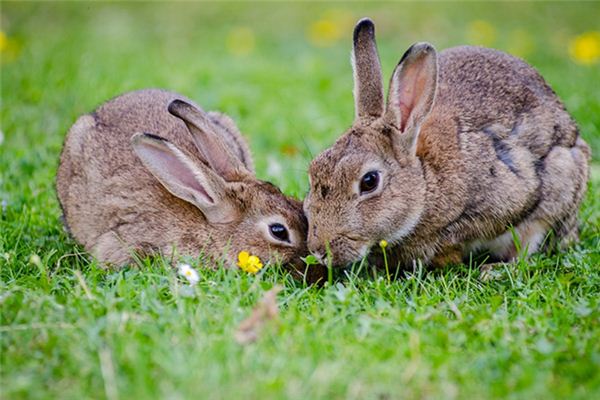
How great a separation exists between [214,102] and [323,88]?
56.4 inches

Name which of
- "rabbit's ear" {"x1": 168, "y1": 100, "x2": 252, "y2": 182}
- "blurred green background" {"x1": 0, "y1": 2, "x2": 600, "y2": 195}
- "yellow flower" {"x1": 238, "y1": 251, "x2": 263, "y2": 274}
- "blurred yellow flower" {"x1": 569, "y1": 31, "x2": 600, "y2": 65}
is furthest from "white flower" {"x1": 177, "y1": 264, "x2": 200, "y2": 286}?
"blurred yellow flower" {"x1": 569, "y1": 31, "x2": 600, "y2": 65}

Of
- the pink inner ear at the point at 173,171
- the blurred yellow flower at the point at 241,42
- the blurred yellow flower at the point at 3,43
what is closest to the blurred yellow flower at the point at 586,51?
Answer: the blurred yellow flower at the point at 241,42

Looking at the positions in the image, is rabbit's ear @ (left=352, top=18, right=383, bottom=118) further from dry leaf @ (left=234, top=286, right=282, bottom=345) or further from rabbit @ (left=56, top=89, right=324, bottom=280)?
dry leaf @ (left=234, top=286, right=282, bottom=345)

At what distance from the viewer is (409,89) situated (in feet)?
17.8

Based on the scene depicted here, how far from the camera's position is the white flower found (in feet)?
15.8

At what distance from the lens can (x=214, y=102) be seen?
885cm

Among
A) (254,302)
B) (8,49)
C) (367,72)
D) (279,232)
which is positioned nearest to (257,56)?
(8,49)

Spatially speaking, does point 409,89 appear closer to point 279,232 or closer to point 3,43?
point 279,232

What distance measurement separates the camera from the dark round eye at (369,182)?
5.27 meters

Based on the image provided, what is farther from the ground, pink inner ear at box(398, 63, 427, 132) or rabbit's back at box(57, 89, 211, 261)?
pink inner ear at box(398, 63, 427, 132)

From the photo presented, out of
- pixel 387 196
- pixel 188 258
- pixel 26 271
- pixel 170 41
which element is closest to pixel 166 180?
pixel 188 258

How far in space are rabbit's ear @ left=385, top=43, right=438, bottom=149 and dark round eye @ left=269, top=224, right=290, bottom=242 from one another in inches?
39.3

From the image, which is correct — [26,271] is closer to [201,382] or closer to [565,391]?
[201,382]

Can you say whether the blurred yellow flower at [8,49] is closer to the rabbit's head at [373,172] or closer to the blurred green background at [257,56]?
the blurred green background at [257,56]
